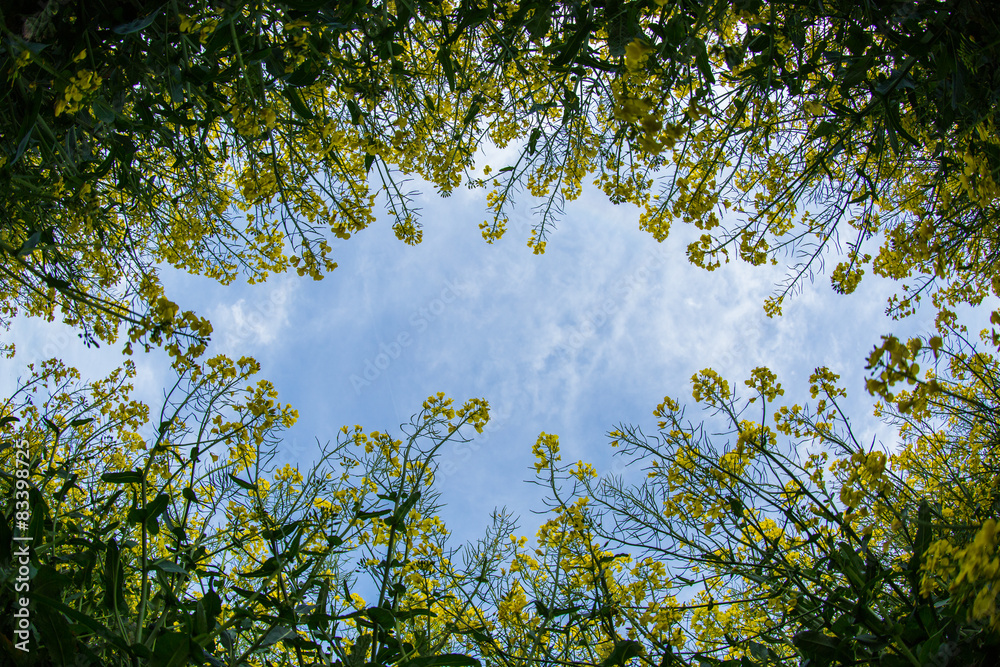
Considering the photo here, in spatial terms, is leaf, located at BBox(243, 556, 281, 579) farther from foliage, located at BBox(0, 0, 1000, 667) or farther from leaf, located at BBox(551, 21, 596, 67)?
leaf, located at BBox(551, 21, 596, 67)

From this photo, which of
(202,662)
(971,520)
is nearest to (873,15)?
(971,520)

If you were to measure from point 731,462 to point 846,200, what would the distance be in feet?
4.48

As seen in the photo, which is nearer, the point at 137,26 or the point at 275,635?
the point at 275,635

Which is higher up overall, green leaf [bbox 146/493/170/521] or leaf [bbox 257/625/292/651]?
green leaf [bbox 146/493/170/521]

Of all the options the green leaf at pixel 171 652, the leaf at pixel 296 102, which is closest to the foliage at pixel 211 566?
the green leaf at pixel 171 652

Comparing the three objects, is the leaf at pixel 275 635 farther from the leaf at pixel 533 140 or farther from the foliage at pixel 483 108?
the leaf at pixel 533 140

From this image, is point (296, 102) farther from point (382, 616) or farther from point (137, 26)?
Result: point (382, 616)

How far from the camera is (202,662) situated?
94 centimetres

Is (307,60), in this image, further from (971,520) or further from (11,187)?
(971,520)

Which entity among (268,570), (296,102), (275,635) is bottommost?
(275,635)

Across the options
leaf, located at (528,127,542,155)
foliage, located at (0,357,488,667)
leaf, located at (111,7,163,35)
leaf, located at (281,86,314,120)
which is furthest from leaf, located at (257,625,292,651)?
leaf, located at (528,127,542,155)

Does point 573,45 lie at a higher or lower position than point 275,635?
higher

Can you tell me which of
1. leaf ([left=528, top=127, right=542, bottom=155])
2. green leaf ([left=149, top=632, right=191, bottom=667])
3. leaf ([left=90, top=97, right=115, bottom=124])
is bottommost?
green leaf ([left=149, top=632, right=191, bottom=667])

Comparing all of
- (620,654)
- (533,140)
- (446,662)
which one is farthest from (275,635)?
(533,140)
